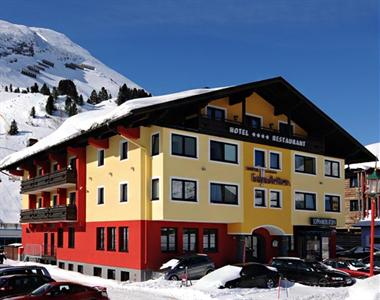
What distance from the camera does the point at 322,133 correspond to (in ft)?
150

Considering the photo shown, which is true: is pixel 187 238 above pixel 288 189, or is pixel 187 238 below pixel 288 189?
below

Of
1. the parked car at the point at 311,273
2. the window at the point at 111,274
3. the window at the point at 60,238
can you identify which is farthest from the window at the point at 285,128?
the window at the point at 60,238

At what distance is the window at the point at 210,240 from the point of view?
38469 millimetres

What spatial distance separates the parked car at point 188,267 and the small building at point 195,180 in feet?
6.55

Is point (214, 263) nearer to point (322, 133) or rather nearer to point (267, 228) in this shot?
point (267, 228)

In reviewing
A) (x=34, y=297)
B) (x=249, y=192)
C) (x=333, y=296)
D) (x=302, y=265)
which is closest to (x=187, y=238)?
(x=249, y=192)

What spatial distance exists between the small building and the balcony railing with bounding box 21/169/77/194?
0.14m

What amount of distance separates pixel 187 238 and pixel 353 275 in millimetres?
10213

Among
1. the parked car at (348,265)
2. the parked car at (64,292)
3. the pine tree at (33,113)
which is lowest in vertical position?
the parked car at (348,265)

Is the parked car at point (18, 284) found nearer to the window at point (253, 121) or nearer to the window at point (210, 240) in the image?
the window at point (210, 240)

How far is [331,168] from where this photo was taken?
153 ft

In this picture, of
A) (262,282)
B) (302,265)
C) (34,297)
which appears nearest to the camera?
(34,297)

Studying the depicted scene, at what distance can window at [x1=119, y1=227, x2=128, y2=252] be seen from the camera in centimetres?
3737

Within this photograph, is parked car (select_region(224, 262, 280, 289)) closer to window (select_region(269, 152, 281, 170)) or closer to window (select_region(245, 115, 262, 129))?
window (select_region(269, 152, 281, 170))
